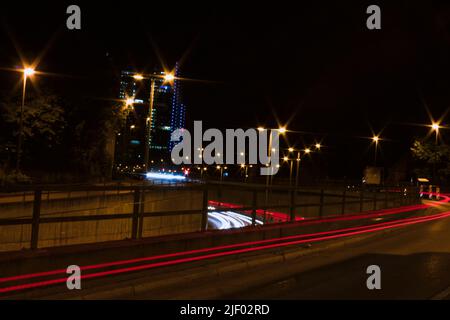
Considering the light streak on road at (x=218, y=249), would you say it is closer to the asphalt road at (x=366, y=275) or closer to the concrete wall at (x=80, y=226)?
the asphalt road at (x=366, y=275)

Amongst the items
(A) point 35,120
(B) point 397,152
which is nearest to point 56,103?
(A) point 35,120

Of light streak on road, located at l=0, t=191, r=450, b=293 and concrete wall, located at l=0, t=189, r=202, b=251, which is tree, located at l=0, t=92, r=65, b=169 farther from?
light streak on road, located at l=0, t=191, r=450, b=293

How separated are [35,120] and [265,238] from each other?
88.2 feet

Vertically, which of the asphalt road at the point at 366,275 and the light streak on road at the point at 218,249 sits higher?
the light streak on road at the point at 218,249

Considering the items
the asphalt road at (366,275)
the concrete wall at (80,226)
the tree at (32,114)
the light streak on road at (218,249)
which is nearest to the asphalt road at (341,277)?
the asphalt road at (366,275)

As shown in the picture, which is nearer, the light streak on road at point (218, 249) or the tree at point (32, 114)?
the light streak on road at point (218, 249)
